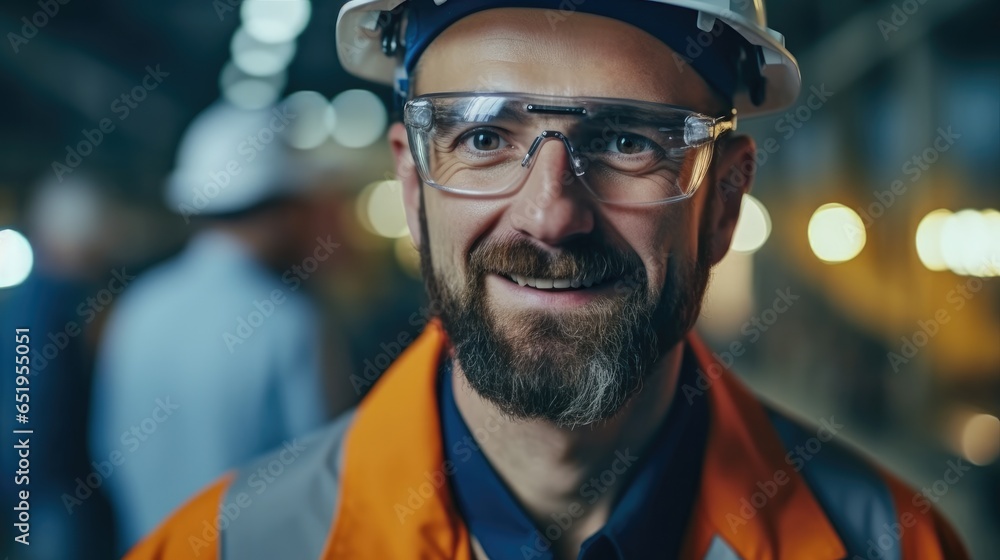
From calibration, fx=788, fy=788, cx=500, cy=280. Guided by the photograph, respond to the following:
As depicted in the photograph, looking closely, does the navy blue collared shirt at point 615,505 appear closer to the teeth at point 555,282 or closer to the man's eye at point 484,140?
the teeth at point 555,282

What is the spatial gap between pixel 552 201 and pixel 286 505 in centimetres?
77

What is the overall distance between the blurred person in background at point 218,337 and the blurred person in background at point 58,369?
51 mm

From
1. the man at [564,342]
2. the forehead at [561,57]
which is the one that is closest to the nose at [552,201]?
the man at [564,342]

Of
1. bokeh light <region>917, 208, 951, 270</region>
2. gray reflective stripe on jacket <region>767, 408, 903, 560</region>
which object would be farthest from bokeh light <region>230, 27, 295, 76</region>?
bokeh light <region>917, 208, 951, 270</region>

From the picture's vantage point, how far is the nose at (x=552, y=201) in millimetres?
1190

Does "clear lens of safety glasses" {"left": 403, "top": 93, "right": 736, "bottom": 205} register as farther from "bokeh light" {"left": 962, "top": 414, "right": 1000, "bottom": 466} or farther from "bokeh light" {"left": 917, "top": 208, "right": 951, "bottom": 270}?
"bokeh light" {"left": 962, "top": 414, "right": 1000, "bottom": 466}

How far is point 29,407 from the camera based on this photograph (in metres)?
1.74

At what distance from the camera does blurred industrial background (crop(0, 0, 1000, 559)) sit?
181cm

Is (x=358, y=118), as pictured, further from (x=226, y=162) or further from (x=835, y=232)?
(x=835, y=232)

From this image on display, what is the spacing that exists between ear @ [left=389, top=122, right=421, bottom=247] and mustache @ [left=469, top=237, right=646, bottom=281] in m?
0.22

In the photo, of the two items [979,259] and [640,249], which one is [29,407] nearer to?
[640,249]

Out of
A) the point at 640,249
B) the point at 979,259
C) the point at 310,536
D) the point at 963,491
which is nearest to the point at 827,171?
the point at 979,259

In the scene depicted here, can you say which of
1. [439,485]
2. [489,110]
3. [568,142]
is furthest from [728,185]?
[439,485]

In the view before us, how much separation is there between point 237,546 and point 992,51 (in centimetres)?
226
